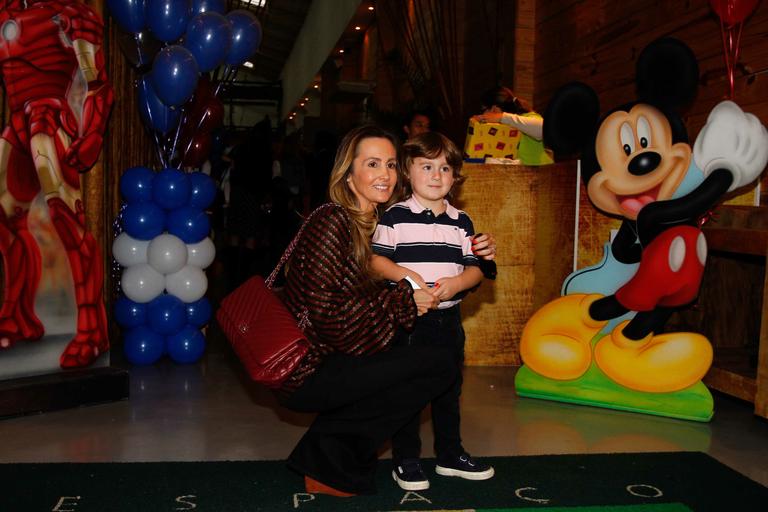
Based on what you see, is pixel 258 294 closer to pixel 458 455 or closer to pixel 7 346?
pixel 458 455

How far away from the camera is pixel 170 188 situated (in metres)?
4.39

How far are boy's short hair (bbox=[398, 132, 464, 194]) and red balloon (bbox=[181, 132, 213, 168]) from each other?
2.42 m

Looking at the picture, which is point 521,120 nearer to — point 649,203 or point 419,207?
point 649,203

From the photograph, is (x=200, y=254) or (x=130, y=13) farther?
(x=200, y=254)

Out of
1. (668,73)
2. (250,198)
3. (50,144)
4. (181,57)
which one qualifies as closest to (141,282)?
(50,144)

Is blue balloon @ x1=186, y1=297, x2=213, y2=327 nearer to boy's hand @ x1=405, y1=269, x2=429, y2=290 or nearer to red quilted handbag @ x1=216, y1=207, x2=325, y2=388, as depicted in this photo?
red quilted handbag @ x1=216, y1=207, x2=325, y2=388

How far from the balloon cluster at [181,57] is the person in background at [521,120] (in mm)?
1506

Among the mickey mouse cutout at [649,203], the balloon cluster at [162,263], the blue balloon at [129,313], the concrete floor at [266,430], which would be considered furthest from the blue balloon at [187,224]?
the mickey mouse cutout at [649,203]

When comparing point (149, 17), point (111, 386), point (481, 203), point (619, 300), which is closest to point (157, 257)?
point (111, 386)

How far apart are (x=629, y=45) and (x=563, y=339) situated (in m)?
2.25

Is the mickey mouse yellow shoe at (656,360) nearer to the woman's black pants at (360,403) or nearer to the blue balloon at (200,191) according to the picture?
the woman's black pants at (360,403)

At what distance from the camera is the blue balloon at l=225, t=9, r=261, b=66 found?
4.77 metres

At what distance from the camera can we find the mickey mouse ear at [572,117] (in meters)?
3.86

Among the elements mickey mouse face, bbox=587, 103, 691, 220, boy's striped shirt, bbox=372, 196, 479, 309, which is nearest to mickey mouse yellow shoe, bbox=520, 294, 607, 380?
mickey mouse face, bbox=587, 103, 691, 220
